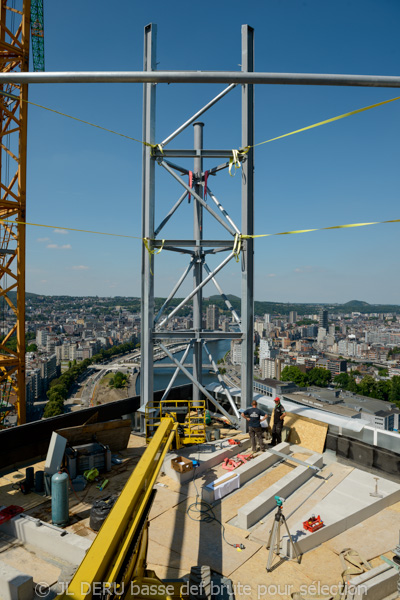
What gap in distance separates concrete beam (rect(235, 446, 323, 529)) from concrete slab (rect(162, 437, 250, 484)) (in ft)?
5.75

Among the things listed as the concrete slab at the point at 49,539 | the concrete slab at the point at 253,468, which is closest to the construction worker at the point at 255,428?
the concrete slab at the point at 253,468

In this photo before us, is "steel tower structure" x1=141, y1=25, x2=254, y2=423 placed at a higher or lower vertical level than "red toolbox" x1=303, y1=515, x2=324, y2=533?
higher

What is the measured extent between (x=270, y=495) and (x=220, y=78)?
23.4ft

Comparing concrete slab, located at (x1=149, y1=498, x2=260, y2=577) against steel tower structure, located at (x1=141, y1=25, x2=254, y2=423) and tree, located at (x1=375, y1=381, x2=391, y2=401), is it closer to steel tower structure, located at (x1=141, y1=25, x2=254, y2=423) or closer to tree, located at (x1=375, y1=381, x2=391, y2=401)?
steel tower structure, located at (x1=141, y1=25, x2=254, y2=423)

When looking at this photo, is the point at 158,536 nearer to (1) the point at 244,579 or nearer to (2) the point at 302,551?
(1) the point at 244,579

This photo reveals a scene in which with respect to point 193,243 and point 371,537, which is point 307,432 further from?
point 193,243

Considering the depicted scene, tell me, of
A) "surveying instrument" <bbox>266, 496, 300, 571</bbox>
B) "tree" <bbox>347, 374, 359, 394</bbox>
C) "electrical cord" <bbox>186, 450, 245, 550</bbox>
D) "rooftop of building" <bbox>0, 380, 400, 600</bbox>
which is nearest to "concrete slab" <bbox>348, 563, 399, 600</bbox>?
"rooftop of building" <bbox>0, 380, 400, 600</bbox>

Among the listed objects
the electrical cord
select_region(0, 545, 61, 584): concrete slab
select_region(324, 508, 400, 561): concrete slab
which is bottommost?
select_region(324, 508, 400, 561): concrete slab

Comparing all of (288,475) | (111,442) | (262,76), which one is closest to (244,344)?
(288,475)

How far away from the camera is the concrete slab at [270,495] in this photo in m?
6.69

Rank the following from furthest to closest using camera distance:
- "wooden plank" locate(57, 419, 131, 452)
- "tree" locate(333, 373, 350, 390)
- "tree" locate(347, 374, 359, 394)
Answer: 1. "tree" locate(333, 373, 350, 390)
2. "tree" locate(347, 374, 359, 394)
3. "wooden plank" locate(57, 419, 131, 452)

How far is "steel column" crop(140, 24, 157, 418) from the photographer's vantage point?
1081 cm

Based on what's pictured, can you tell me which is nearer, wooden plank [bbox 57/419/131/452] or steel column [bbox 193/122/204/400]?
wooden plank [bbox 57/419/131/452]

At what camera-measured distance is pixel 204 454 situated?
9391mm
